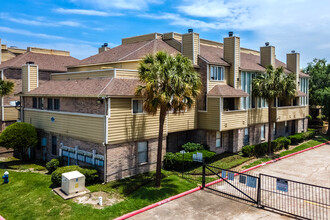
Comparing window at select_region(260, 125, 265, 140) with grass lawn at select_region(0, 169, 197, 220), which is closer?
grass lawn at select_region(0, 169, 197, 220)

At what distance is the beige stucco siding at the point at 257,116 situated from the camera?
1164 inches

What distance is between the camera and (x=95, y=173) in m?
18.3

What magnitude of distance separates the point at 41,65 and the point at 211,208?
92.9 ft

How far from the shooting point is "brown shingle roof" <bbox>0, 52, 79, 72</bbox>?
1298 inches

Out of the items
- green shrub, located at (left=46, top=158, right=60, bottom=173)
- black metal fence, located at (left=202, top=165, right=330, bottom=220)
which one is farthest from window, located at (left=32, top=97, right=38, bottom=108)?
black metal fence, located at (left=202, top=165, right=330, bottom=220)

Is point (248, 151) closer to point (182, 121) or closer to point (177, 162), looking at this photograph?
point (182, 121)

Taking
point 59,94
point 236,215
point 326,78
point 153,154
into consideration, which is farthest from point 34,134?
point 326,78

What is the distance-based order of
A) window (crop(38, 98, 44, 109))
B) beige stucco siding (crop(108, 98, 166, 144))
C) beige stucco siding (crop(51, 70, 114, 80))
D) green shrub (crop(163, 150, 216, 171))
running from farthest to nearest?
window (crop(38, 98, 44, 109)), green shrub (crop(163, 150, 216, 171)), beige stucco siding (crop(51, 70, 114, 80)), beige stucco siding (crop(108, 98, 166, 144))

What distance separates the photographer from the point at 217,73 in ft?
85.5

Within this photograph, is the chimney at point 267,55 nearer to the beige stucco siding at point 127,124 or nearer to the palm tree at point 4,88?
the beige stucco siding at point 127,124

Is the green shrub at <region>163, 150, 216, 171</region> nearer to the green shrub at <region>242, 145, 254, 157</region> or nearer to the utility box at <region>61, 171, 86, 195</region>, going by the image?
the green shrub at <region>242, 145, 254, 157</region>

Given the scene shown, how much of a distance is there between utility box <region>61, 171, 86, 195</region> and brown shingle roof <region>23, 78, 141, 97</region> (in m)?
5.06

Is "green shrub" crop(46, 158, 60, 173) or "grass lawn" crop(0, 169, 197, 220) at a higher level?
"green shrub" crop(46, 158, 60, 173)

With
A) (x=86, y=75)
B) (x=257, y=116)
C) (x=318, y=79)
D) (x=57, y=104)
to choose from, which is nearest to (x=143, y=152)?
(x=86, y=75)
